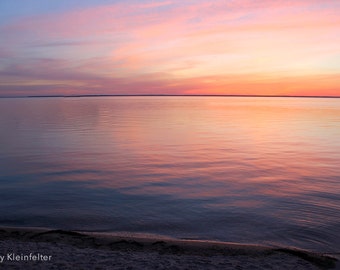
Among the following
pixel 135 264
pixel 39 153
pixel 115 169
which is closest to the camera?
pixel 135 264

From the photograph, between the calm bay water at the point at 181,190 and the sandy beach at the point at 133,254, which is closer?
the sandy beach at the point at 133,254

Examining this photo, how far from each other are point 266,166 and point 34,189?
15.5 metres

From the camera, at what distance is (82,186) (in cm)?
1884

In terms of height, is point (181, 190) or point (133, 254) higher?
point (133, 254)

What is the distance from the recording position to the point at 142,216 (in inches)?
562

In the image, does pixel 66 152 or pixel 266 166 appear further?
pixel 66 152

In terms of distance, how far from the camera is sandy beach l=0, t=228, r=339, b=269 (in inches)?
356

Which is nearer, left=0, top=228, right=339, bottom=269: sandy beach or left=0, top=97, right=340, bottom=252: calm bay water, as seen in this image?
left=0, top=228, right=339, bottom=269: sandy beach

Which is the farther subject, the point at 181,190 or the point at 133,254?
the point at 181,190

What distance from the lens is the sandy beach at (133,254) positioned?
905 cm

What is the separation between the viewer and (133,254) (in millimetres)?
9961

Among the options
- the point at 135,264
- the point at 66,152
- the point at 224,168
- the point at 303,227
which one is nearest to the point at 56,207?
the point at 135,264

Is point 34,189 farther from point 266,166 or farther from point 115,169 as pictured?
point 266,166

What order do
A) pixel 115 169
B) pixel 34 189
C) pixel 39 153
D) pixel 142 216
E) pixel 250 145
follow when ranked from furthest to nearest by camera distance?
pixel 250 145 → pixel 39 153 → pixel 115 169 → pixel 34 189 → pixel 142 216
